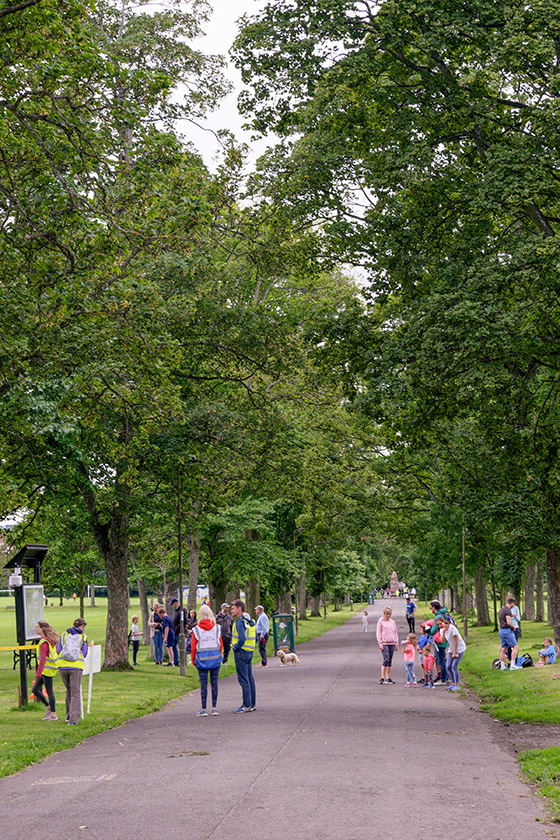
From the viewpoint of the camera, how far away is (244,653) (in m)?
14.6

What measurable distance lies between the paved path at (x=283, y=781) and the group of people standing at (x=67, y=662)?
3.62 ft

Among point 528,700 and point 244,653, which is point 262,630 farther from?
point 244,653

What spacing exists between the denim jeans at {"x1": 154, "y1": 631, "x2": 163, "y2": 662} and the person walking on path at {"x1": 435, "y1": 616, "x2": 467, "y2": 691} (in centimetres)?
1128

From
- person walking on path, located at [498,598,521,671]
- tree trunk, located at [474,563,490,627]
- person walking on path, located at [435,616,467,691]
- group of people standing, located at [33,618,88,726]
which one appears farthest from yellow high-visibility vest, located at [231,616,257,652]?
tree trunk, located at [474,563,490,627]

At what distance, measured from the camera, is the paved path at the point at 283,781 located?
7.11 metres

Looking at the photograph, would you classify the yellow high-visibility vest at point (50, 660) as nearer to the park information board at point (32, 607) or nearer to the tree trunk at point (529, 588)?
the park information board at point (32, 607)

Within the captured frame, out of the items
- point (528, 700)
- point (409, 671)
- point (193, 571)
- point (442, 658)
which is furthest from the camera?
point (193, 571)

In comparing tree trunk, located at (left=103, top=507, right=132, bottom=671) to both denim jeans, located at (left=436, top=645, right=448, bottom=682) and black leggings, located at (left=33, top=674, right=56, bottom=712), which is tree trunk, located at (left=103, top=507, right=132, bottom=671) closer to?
denim jeans, located at (left=436, top=645, right=448, bottom=682)

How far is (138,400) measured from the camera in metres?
17.6

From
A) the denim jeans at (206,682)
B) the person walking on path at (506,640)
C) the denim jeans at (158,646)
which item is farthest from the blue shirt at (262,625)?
the denim jeans at (206,682)

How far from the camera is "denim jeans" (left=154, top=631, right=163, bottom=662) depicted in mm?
28141

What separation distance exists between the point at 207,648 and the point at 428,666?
714cm

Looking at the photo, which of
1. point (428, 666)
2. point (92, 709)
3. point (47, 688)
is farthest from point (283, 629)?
point (47, 688)

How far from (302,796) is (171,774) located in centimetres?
185
